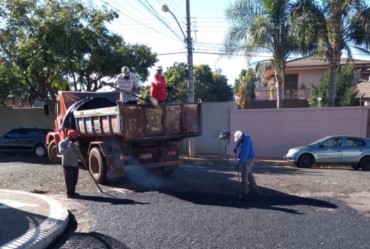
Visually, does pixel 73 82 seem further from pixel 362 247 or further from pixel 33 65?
pixel 362 247

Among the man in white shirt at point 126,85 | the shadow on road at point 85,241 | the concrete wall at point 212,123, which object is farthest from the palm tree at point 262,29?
the shadow on road at point 85,241

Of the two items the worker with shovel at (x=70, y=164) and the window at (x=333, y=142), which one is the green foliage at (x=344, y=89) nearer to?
the window at (x=333, y=142)

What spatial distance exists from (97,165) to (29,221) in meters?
4.51

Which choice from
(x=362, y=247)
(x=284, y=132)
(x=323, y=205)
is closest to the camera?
(x=362, y=247)

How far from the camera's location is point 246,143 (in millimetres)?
10234

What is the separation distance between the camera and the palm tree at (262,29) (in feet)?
67.8

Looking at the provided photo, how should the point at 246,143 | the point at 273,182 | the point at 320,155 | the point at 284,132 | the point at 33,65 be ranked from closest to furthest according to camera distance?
the point at 246,143 < the point at 273,182 < the point at 320,155 < the point at 33,65 < the point at 284,132

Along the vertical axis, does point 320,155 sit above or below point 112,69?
below

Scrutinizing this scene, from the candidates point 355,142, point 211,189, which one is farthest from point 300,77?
point 211,189

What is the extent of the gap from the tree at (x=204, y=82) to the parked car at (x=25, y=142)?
20568mm

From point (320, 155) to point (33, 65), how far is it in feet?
40.2

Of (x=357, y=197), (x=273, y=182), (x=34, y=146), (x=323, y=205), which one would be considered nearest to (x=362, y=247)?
(x=323, y=205)

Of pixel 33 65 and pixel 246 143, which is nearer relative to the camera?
pixel 246 143

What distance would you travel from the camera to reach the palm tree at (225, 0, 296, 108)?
20656 millimetres
